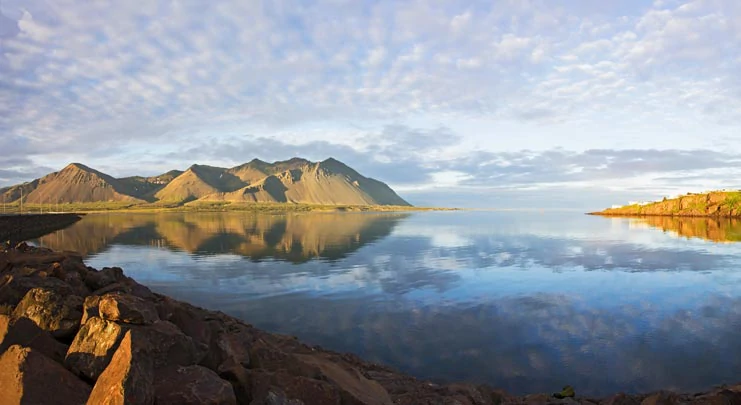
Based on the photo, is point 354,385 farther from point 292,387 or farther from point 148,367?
point 148,367

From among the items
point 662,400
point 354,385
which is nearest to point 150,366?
point 354,385

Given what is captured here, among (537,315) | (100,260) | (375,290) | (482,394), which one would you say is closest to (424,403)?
(482,394)

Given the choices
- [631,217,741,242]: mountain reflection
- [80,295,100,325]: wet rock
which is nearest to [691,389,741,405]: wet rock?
[80,295,100,325]: wet rock

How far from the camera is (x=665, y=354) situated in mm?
14672

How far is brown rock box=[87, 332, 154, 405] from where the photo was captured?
217 inches

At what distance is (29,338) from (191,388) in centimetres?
397

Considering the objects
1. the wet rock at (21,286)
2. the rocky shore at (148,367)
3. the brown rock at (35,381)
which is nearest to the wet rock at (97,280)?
the wet rock at (21,286)

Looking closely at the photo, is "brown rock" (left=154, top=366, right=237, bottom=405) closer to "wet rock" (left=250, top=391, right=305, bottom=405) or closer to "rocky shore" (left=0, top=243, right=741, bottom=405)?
"rocky shore" (left=0, top=243, right=741, bottom=405)

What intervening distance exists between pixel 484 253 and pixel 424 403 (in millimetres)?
37306

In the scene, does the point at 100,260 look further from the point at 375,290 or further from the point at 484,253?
the point at 484,253

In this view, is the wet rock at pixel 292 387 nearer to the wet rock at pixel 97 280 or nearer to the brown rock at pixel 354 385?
the brown rock at pixel 354 385

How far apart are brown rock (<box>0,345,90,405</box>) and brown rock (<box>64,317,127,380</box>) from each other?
268mm

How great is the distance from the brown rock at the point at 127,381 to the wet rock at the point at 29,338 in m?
2.15

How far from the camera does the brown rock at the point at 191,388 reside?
5992 mm
